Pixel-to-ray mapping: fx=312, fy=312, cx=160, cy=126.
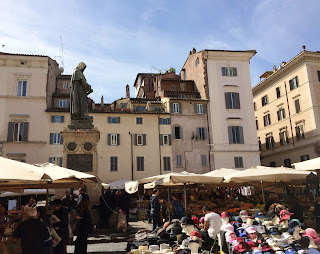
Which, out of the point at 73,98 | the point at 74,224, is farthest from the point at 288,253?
the point at 73,98

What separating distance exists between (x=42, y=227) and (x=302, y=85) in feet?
112

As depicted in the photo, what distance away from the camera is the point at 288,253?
4.62 meters

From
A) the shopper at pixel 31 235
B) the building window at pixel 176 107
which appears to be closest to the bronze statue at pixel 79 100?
the shopper at pixel 31 235

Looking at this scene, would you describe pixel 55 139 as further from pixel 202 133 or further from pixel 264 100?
pixel 264 100

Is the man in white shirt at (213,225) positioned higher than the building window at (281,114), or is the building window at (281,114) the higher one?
the building window at (281,114)

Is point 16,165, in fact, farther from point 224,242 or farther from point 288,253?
point 288,253

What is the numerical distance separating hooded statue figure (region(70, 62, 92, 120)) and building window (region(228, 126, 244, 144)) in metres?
23.3

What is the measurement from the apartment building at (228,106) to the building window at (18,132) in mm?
18581

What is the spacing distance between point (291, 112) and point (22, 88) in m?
29.5

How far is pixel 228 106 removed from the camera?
34562 millimetres

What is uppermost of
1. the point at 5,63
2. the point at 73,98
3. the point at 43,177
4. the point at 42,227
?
the point at 5,63

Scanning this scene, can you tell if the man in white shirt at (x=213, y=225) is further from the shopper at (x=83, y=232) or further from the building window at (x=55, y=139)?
the building window at (x=55, y=139)

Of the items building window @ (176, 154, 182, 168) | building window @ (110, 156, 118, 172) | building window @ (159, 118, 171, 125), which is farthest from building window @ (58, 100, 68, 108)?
building window @ (176, 154, 182, 168)

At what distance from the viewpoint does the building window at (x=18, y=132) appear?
29703 millimetres
